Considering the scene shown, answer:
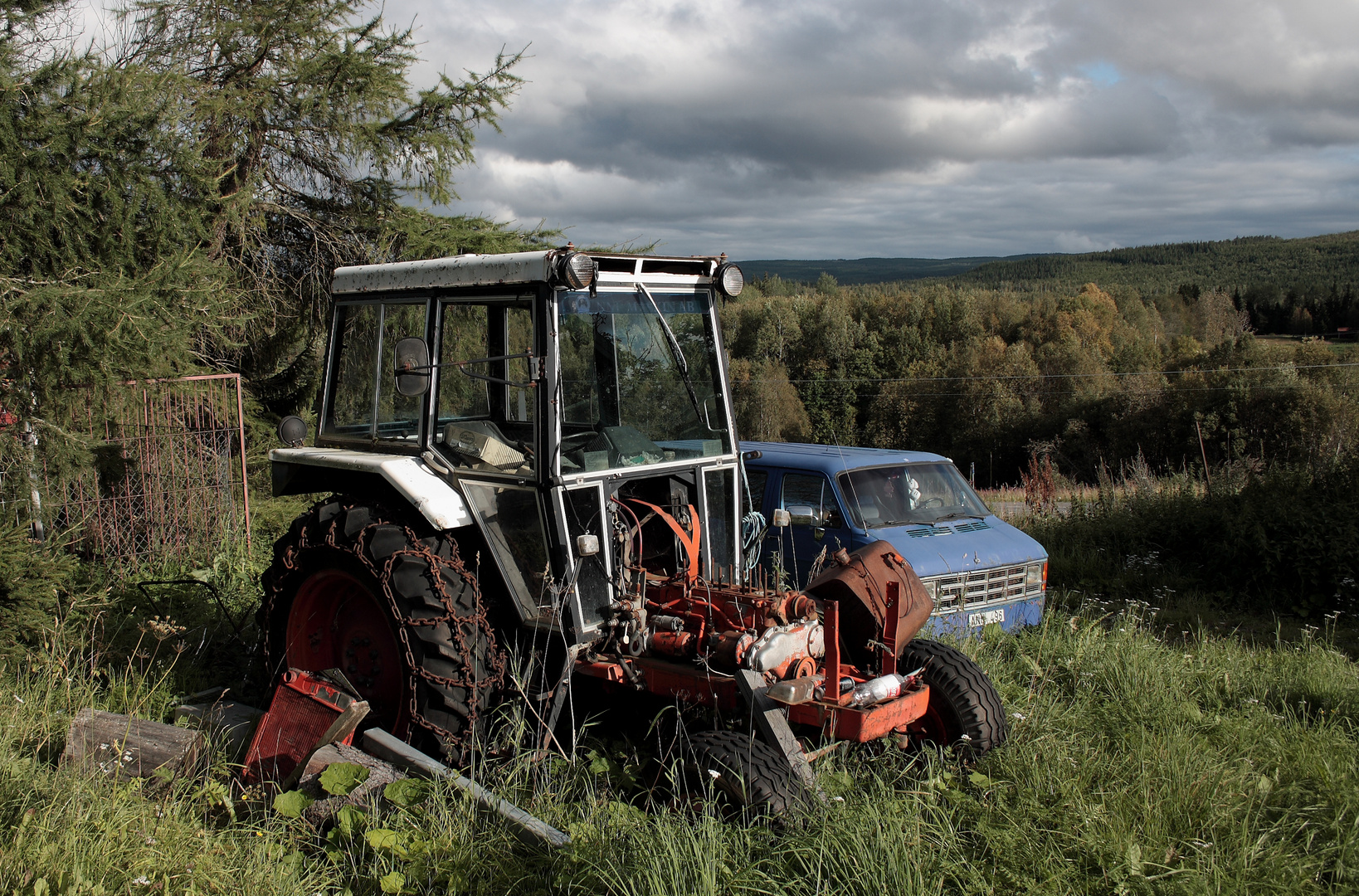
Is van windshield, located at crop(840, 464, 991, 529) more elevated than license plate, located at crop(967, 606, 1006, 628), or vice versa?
van windshield, located at crop(840, 464, 991, 529)

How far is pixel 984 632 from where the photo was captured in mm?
5887

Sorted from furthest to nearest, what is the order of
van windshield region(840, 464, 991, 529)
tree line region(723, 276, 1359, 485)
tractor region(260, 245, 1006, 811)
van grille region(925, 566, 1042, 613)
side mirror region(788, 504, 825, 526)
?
tree line region(723, 276, 1359, 485) < van windshield region(840, 464, 991, 529) < van grille region(925, 566, 1042, 613) < side mirror region(788, 504, 825, 526) < tractor region(260, 245, 1006, 811)

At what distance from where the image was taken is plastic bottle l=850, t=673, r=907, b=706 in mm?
3391

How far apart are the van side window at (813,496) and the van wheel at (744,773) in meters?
3.86

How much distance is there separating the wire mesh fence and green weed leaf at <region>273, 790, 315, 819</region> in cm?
566

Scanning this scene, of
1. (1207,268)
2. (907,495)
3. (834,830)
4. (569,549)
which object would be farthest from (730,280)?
(1207,268)

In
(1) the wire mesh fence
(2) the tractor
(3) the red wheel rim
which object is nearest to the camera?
(2) the tractor

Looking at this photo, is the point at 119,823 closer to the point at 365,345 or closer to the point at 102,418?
→ the point at 365,345

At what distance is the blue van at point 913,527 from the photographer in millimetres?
6441

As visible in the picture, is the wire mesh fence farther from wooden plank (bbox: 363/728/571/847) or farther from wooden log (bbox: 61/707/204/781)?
wooden plank (bbox: 363/728/571/847)

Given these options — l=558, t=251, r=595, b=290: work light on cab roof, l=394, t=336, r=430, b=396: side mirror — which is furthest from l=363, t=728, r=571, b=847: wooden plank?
l=558, t=251, r=595, b=290: work light on cab roof

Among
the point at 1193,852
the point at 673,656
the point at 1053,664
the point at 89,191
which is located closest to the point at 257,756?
the point at 673,656

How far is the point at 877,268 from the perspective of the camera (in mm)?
170000

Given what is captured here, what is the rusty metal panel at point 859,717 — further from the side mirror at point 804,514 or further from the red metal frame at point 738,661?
the side mirror at point 804,514
